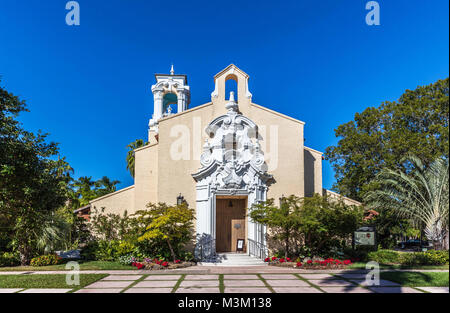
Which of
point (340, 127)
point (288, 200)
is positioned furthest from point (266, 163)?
point (340, 127)

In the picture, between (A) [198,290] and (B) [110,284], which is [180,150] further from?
(A) [198,290]

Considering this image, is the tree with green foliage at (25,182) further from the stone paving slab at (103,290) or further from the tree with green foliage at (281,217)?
the tree with green foliage at (281,217)

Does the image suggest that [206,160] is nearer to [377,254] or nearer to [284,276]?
[284,276]

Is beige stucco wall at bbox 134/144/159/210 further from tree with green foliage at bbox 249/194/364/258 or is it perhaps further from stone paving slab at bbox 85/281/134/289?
stone paving slab at bbox 85/281/134/289

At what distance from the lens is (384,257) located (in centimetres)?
1594

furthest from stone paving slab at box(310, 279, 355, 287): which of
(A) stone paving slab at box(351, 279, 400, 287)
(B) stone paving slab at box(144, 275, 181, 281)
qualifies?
(B) stone paving slab at box(144, 275, 181, 281)

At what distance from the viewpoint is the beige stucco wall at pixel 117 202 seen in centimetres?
1773

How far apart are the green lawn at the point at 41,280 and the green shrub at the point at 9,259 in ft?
11.3

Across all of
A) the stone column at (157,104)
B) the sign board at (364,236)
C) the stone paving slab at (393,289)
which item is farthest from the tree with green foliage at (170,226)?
the stone column at (157,104)

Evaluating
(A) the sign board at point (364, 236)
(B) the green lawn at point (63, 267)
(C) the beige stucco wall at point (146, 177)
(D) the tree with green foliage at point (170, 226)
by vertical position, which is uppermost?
(C) the beige stucco wall at point (146, 177)

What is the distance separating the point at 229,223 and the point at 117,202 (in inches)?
241

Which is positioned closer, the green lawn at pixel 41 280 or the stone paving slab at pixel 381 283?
the green lawn at pixel 41 280

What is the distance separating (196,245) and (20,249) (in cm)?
784

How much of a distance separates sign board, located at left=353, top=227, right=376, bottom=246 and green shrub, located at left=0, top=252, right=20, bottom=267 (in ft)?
52.1
